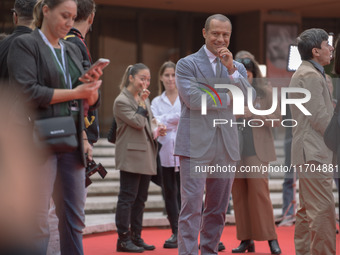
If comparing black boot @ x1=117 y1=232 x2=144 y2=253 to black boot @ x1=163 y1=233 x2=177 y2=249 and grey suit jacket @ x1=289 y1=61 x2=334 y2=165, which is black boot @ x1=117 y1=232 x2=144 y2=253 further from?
grey suit jacket @ x1=289 y1=61 x2=334 y2=165

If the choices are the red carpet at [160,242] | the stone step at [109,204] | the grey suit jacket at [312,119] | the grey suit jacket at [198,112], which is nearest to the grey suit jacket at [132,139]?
the red carpet at [160,242]

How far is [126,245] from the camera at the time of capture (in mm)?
5914

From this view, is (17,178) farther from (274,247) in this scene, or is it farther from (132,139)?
(274,247)

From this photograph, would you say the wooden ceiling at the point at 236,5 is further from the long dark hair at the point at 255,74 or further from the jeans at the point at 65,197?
the jeans at the point at 65,197

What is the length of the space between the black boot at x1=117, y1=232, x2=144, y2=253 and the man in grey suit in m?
1.48

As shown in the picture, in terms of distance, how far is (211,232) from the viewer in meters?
4.57

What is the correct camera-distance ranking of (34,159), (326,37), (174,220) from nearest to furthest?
1. (34,159)
2. (326,37)
3. (174,220)

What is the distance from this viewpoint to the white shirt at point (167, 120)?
6406 mm

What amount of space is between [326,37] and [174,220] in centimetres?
254

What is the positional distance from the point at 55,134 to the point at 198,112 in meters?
1.55

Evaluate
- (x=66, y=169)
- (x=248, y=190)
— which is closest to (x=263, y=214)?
(x=248, y=190)

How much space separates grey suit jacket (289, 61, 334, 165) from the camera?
4422 millimetres

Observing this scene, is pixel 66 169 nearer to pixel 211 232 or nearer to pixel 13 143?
pixel 13 143

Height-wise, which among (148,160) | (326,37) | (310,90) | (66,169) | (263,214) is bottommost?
(263,214)
